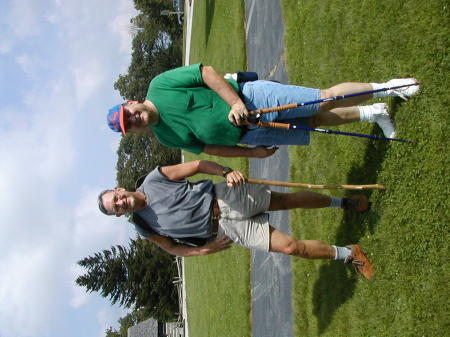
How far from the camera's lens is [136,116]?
178 inches

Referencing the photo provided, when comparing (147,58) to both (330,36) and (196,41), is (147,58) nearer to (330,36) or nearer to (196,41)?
(196,41)

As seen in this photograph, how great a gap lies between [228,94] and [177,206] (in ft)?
4.70

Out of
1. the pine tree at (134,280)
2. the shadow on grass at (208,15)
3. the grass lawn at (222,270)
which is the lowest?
the pine tree at (134,280)

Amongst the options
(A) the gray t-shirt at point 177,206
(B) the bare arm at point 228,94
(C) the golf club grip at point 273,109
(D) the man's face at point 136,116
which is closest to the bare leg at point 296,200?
(A) the gray t-shirt at point 177,206

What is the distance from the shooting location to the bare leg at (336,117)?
17.2 ft

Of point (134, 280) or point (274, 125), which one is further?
point (134, 280)

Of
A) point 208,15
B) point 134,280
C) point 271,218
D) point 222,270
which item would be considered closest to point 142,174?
point 134,280

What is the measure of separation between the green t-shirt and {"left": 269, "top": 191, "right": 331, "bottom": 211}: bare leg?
3.85 feet

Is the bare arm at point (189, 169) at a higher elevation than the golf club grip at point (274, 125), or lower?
lower

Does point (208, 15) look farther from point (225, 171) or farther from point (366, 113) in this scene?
point (225, 171)

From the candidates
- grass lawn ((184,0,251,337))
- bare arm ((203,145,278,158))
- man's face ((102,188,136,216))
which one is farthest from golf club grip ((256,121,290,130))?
grass lawn ((184,0,251,337))

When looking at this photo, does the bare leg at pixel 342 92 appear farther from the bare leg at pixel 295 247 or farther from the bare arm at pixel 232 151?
the bare leg at pixel 295 247

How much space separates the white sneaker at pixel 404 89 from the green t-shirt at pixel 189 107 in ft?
5.76

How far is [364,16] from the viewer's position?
5938 mm
